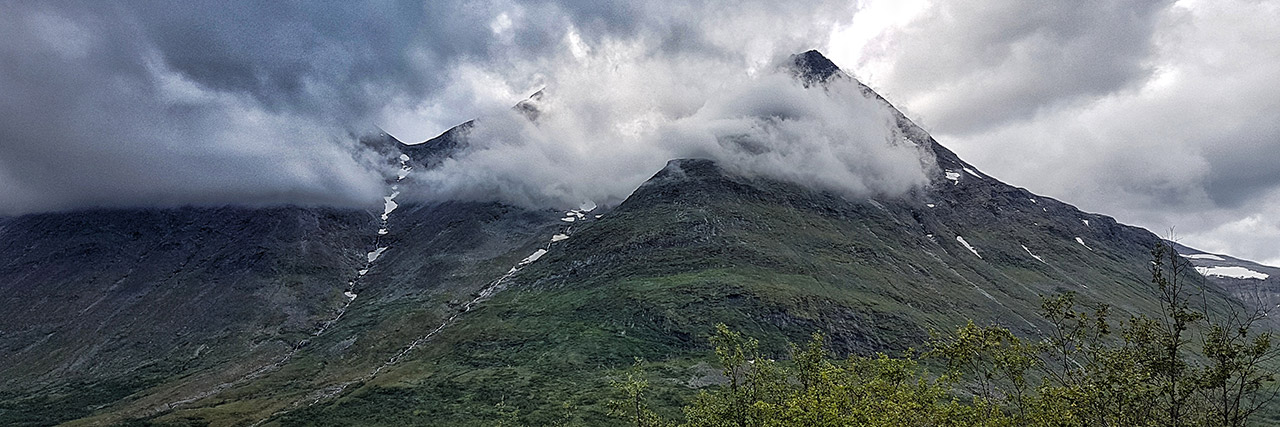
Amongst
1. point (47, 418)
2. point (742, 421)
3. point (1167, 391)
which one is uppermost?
point (1167, 391)

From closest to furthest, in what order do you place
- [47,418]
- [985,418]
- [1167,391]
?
1. [1167,391]
2. [985,418]
3. [47,418]

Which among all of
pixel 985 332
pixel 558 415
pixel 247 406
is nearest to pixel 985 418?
pixel 985 332

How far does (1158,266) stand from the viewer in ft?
70.2

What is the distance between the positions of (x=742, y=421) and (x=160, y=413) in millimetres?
202559

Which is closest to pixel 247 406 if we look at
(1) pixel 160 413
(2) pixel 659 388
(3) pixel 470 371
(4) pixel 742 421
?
(1) pixel 160 413

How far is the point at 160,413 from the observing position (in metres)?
180

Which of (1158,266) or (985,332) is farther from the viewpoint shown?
(985,332)

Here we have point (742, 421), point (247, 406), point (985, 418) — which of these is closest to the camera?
point (985, 418)

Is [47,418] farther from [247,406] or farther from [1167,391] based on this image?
[1167,391]

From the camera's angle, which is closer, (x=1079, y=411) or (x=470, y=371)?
(x=1079, y=411)

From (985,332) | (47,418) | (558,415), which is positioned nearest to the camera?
(985,332)

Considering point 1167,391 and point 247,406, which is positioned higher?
point 1167,391

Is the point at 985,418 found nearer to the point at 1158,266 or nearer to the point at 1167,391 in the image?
the point at 1167,391

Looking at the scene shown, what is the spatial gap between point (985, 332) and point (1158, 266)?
22.3ft
